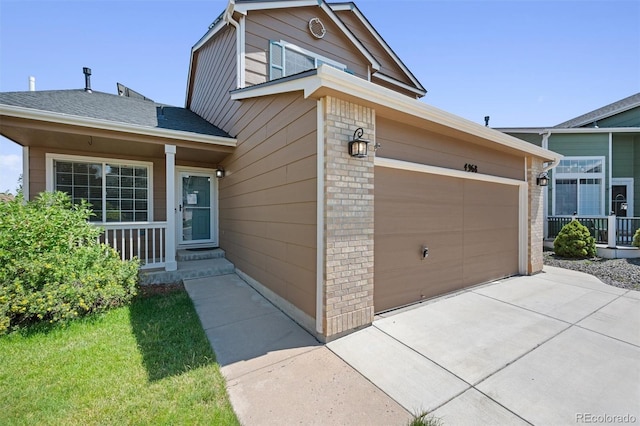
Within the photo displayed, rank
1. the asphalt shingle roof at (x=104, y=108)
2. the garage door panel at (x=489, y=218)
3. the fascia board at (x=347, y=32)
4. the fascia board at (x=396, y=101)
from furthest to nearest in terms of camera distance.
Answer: the fascia board at (x=347, y=32), the garage door panel at (x=489, y=218), the asphalt shingle roof at (x=104, y=108), the fascia board at (x=396, y=101)

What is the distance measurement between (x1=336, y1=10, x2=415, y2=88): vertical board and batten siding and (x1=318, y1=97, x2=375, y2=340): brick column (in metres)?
6.46

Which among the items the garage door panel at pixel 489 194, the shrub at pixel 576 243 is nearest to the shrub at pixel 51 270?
the garage door panel at pixel 489 194

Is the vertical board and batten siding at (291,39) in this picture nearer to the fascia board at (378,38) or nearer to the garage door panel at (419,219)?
the fascia board at (378,38)

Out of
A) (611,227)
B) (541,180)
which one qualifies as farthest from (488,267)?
(611,227)

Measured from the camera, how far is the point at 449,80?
7.09 metres

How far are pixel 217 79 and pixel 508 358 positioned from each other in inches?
323

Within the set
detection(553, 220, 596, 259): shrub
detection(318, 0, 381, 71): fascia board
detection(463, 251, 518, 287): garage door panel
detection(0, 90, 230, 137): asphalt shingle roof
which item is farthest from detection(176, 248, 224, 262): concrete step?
detection(553, 220, 596, 259): shrub

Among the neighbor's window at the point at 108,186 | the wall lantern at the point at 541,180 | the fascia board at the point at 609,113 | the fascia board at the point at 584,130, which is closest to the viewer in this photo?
the neighbor's window at the point at 108,186

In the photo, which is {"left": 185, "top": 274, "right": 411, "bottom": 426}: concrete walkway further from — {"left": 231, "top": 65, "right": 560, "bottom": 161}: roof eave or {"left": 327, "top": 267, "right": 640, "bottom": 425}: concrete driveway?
{"left": 231, "top": 65, "right": 560, "bottom": 161}: roof eave

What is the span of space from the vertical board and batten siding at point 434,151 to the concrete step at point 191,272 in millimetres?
4527

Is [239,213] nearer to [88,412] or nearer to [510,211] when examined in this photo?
[88,412]

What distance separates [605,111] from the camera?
1274 cm

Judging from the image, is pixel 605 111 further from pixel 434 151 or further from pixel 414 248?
pixel 414 248

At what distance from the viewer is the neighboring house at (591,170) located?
34.1 ft
